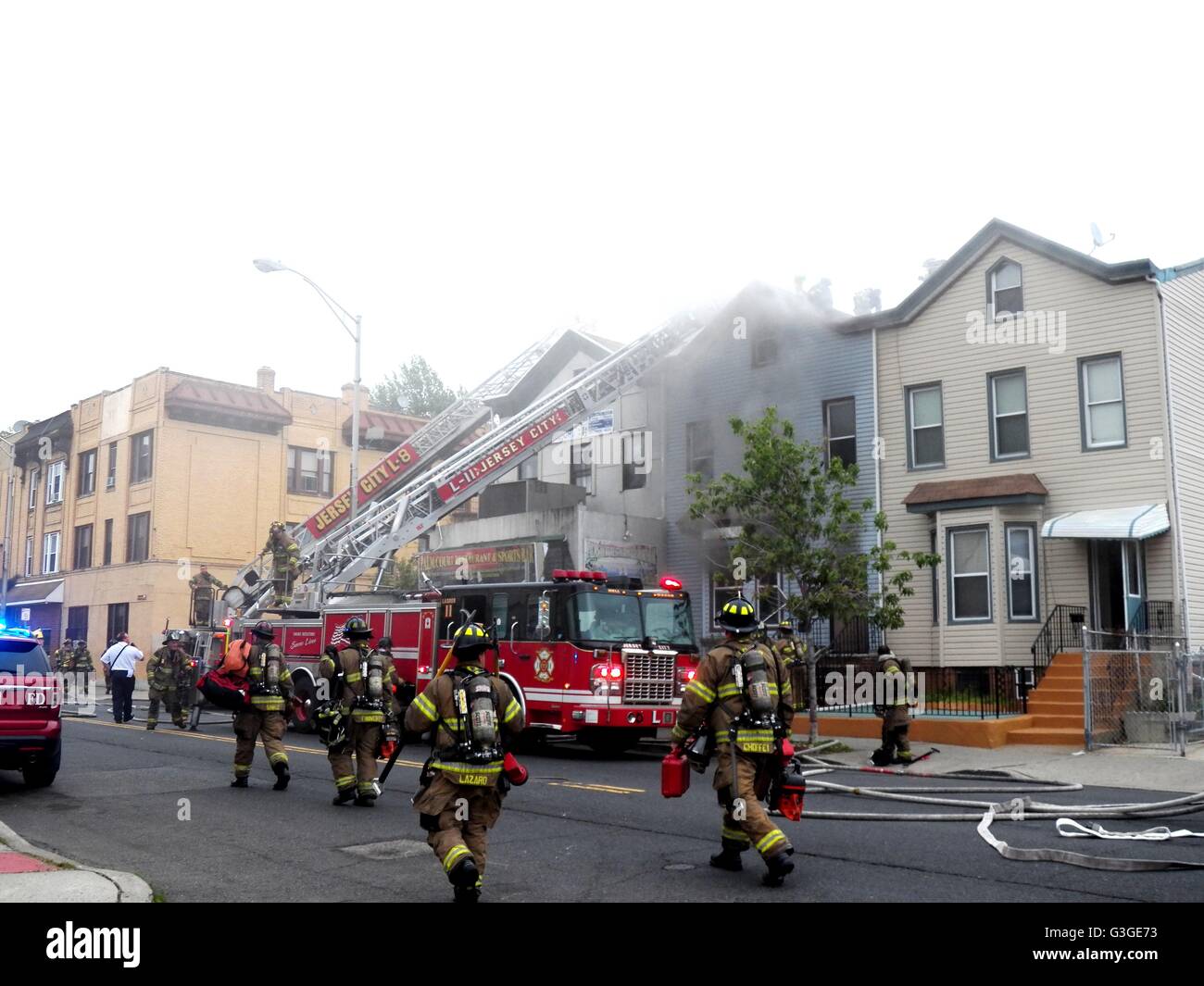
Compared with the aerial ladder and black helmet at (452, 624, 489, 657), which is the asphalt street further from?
the aerial ladder

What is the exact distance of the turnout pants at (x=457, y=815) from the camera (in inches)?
255

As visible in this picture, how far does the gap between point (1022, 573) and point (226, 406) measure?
87.3 ft

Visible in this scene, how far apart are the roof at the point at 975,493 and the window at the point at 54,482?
34143 mm

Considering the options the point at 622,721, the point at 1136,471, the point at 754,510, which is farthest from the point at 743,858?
the point at 1136,471

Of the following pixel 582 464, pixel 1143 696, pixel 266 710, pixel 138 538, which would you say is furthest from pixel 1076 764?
pixel 138 538

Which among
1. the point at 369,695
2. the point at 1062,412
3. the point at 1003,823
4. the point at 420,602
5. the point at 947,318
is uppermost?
the point at 947,318

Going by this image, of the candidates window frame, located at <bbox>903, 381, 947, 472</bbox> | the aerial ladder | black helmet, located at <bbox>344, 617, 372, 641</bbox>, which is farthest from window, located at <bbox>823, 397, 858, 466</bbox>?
A: black helmet, located at <bbox>344, 617, 372, 641</bbox>

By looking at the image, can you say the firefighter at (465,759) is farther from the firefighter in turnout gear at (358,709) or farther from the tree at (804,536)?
the tree at (804,536)

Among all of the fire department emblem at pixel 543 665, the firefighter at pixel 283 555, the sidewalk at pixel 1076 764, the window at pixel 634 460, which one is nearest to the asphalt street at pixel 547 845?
the sidewalk at pixel 1076 764

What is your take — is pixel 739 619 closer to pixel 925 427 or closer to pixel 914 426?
pixel 925 427
